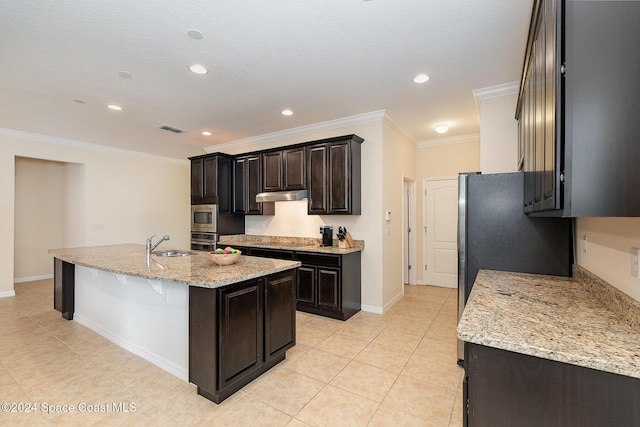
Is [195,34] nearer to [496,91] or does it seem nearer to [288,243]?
[496,91]

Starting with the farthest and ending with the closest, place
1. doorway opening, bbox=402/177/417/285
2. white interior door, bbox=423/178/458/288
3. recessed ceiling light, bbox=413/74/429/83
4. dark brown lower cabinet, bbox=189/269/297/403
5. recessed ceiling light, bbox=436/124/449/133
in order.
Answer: doorway opening, bbox=402/177/417/285
white interior door, bbox=423/178/458/288
recessed ceiling light, bbox=436/124/449/133
recessed ceiling light, bbox=413/74/429/83
dark brown lower cabinet, bbox=189/269/297/403

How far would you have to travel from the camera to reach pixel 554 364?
1033 millimetres

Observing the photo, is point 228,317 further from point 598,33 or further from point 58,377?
point 598,33

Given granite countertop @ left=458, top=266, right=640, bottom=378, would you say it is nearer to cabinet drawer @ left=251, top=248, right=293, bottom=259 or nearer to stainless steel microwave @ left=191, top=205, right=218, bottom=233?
cabinet drawer @ left=251, top=248, right=293, bottom=259

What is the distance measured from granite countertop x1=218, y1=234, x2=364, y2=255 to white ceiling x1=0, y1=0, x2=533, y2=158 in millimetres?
1871

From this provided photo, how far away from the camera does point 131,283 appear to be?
2799 mm

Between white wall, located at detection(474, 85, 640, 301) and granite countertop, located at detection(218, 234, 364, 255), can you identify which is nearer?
white wall, located at detection(474, 85, 640, 301)

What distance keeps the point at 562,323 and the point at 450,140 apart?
15.1 ft

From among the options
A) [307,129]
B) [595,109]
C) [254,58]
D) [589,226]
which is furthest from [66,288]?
[589,226]

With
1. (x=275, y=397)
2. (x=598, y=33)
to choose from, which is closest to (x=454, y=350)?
(x=275, y=397)

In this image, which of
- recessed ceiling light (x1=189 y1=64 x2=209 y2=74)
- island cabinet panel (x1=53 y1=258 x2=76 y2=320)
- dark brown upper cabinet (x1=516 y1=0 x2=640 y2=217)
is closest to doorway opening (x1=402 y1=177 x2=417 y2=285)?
recessed ceiling light (x1=189 y1=64 x2=209 y2=74)

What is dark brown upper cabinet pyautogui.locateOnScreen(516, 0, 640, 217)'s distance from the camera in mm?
1006

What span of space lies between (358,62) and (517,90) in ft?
5.97

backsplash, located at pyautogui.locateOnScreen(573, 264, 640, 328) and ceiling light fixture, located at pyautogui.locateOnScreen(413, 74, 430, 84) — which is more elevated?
ceiling light fixture, located at pyautogui.locateOnScreen(413, 74, 430, 84)
